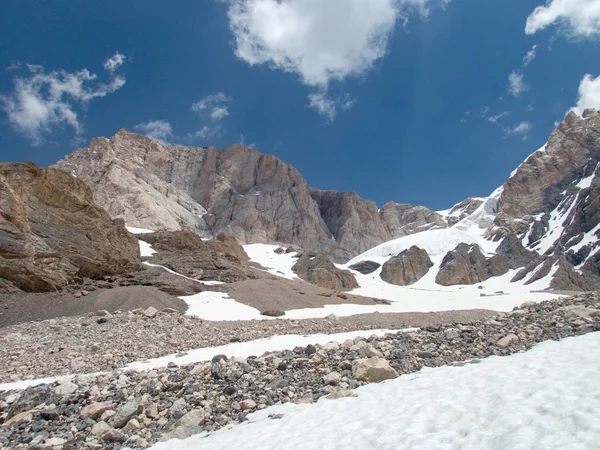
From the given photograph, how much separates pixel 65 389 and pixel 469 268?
413 feet

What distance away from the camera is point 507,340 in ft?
29.1

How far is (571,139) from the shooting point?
525 feet

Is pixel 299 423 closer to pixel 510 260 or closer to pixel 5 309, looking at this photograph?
pixel 5 309

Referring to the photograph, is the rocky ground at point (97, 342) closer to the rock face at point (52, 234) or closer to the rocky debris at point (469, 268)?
the rock face at point (52, 234)

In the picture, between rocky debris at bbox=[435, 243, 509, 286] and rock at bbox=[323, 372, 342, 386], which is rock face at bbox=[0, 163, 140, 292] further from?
rocky debris at bbox=[435, 243, 509, 286]

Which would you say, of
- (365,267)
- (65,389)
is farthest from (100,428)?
(365,267)

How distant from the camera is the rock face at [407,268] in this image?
12606 cm

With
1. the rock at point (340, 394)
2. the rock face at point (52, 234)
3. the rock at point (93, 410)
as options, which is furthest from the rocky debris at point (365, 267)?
the rock at point (93, 410)

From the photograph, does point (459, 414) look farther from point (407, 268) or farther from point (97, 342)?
point (407, 268)

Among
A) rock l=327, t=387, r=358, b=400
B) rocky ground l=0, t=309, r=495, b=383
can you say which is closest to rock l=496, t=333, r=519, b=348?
rock l=327, t=387, r=358, b=400

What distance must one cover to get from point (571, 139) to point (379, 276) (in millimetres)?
107011

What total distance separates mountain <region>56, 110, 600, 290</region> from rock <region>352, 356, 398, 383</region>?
107 meters

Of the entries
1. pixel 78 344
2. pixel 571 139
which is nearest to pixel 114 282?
pixel 78 344

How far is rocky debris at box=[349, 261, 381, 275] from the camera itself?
13388 cm
